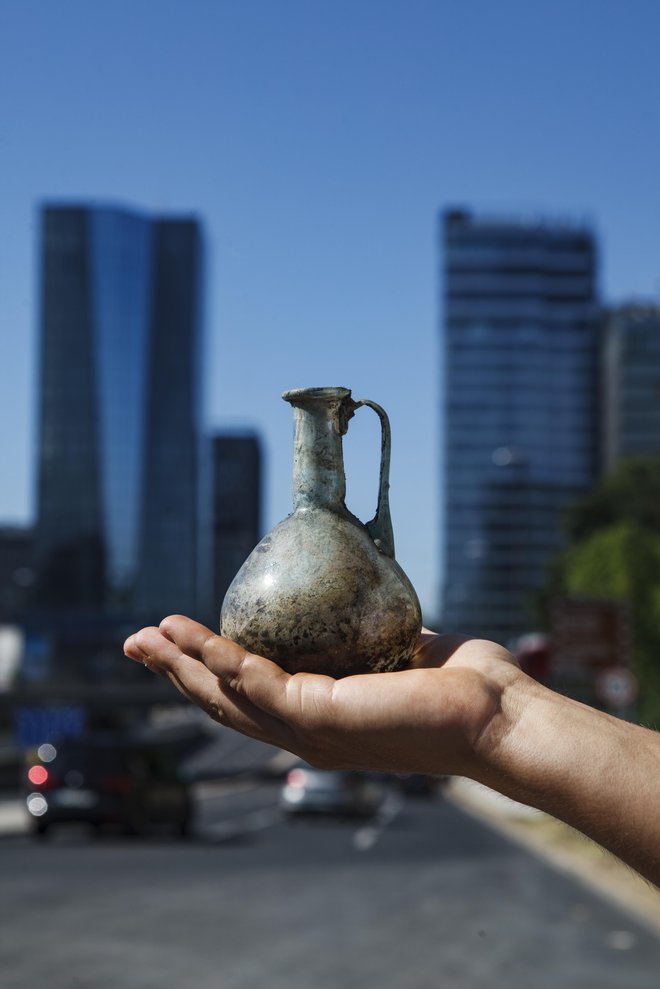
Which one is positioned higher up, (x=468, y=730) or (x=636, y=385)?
(x=636, y=385)

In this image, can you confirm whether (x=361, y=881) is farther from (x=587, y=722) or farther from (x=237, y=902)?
(x=587, y=722)


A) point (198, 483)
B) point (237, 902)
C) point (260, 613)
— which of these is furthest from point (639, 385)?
point (260, 613)

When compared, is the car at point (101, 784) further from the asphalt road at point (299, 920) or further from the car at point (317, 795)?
the car at point (317, 795)

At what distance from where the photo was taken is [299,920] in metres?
16.6

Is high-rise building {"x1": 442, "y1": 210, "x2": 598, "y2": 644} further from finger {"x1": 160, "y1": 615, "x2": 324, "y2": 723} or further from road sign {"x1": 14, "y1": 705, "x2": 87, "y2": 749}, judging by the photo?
finger {"x1": 160, "y1": 615, "x2": 324, "y2": 723}

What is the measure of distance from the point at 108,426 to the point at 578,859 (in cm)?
14031

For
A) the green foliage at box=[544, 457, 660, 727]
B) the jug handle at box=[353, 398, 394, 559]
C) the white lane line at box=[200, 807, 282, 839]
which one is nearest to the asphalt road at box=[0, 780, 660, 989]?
the white lane line at box=[200, 807, 282, 839]

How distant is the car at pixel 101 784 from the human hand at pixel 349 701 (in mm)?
24001

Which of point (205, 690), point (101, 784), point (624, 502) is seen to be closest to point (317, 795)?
point (101, 784)

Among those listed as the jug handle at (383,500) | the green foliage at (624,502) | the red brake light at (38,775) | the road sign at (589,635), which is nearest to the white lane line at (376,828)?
the road sign at (589,635)

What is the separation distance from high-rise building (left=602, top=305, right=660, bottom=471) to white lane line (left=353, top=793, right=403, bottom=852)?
394 ft

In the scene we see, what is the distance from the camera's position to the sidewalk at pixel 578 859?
18406 millimetres

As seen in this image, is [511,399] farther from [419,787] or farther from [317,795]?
[317,795]

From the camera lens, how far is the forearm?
278 centimetres
